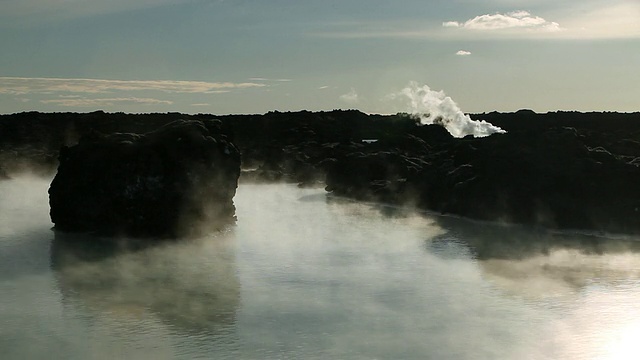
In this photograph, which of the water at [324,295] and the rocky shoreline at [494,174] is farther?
the rocky shoreline at [494,174]

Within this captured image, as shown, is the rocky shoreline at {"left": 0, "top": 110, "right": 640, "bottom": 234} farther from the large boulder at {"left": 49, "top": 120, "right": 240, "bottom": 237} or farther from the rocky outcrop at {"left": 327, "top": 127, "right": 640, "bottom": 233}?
the large boulder at {"left": 49, "top": 120, "right": 240, "bottom": 237}

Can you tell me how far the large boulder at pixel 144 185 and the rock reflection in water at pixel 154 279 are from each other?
0.69 m

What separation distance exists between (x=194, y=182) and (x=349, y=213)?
28.4ft

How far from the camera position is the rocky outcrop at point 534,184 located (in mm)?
23203

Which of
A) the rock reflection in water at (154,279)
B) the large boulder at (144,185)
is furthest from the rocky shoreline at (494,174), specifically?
the rock reflection in water at (154,279)

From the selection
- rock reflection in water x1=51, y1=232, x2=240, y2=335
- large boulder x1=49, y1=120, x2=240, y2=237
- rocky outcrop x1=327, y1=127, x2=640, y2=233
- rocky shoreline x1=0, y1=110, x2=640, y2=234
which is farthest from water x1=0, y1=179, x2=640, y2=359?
rocky shoreline x1=0, y1=110, x2=640, y2=234

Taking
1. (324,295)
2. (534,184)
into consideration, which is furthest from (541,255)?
(324,295)

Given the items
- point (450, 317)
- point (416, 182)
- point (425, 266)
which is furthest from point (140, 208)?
point (416, 182)

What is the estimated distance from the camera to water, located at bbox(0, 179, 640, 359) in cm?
1074

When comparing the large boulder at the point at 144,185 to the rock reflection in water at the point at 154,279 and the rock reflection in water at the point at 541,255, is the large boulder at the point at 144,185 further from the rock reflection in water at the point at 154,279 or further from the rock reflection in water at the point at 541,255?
the rock reflection in water at the point at 541,255

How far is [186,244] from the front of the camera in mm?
19922

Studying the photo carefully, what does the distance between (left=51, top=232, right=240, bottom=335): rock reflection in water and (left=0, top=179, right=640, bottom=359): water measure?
0.04 metres

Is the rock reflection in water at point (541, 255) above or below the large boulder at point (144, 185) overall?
below

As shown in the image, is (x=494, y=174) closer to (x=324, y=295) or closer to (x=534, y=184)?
(x=534, y=184)
